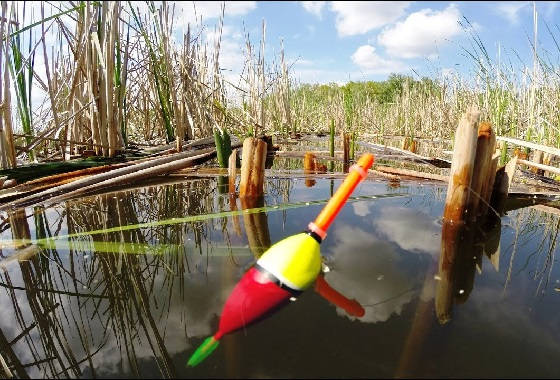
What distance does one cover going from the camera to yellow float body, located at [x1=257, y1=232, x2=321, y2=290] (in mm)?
1162

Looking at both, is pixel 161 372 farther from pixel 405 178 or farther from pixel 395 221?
pixel 405 178

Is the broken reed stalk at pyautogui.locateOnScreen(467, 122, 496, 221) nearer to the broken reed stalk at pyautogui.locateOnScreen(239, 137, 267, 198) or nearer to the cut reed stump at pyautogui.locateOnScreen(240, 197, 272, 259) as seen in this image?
the cut reed stump at pyautogui.locateOnScreen(240, 197, 272, 259)

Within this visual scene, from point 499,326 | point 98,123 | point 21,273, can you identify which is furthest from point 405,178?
point 98,123

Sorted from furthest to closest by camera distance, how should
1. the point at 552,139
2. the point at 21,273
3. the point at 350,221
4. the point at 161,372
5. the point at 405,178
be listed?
the point at 552,139 → the point at 405,178 → the point at 350,221 → the point at 21,273 → the point at 161,372

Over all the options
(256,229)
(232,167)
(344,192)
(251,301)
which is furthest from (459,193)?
(232,167)

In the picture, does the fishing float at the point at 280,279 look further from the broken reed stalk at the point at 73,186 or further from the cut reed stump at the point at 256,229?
the broken reed stalk at the point at 73,186

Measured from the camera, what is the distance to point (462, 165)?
187 cm

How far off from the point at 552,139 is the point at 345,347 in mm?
5029

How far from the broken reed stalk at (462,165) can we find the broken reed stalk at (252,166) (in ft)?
3.89

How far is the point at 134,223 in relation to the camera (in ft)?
7.00

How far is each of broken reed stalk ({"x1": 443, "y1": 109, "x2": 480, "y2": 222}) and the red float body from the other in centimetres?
124

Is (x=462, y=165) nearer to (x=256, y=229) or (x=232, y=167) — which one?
(x=256, y=229)

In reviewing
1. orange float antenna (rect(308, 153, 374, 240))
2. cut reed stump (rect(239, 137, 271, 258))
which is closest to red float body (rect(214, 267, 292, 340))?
orange float antenna (rect(308, 153, 374, 240))

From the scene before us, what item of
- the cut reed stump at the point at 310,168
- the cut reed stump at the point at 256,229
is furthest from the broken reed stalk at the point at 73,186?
the cut reed stump at the point at 310,168
